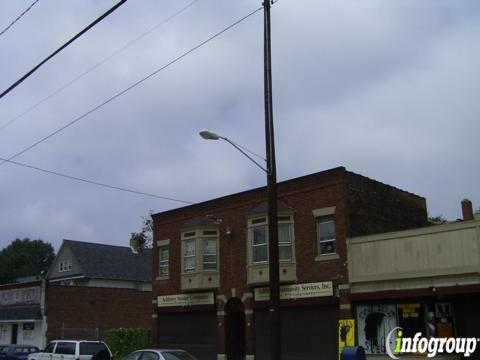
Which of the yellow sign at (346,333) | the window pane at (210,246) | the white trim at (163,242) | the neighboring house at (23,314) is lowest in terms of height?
the yellow sign at (346,333)

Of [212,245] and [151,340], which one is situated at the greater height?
[212,245]

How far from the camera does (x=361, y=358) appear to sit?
17594 mm

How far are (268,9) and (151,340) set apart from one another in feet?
71.7

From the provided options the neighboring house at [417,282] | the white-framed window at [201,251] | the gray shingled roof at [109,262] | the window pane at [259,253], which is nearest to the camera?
the neighboring house at [417,282]

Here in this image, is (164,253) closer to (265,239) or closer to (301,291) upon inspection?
(265,239)

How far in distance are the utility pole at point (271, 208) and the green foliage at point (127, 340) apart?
20736 millimetres

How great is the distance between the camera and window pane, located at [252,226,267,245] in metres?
26.5

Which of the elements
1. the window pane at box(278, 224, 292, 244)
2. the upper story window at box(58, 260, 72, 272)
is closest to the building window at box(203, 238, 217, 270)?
the window pane at box(278, 224, 292, 244)

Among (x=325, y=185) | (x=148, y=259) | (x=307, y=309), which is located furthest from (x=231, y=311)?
(x=148, y=259)

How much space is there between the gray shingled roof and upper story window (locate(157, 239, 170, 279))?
62.6ft

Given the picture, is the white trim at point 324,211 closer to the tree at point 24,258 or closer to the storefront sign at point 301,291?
the storefront sign at point 301,291

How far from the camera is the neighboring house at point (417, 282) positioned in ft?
66.5

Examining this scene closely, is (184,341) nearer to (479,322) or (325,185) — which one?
(325,185)
